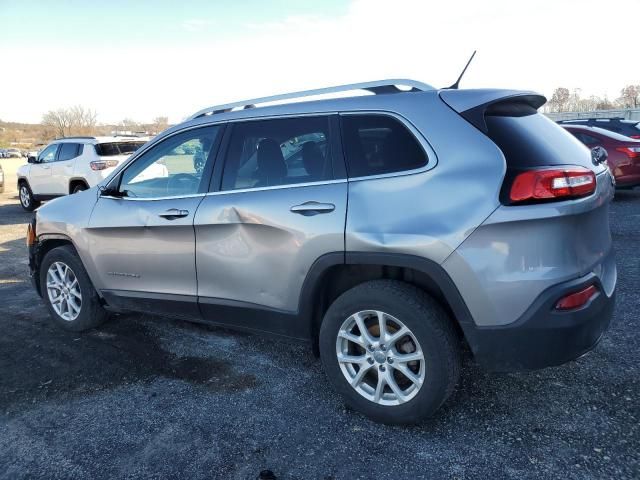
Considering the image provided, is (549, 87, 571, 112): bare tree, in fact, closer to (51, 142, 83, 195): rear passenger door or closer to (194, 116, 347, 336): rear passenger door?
(51, 142, 83, 195): rear passenger door

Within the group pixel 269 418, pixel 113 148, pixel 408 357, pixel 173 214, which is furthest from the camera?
pixel 113 148

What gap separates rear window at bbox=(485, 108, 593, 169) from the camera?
237cm

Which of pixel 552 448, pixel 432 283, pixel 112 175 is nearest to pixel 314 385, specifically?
pixel 432 283

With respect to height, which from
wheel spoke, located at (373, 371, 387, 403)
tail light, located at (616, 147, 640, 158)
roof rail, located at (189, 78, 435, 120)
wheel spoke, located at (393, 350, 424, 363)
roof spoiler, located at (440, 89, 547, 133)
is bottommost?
wheel spoke, located at (373, 371, 387, 403)

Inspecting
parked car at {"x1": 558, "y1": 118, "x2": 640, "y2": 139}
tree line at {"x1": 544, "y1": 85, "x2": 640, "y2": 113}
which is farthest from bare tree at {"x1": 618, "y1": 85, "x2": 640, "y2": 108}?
parked car at {"x1": 558, "y1": 118, "x2": 640, "y2": 139}

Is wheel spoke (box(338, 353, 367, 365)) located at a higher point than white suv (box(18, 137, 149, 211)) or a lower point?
lower

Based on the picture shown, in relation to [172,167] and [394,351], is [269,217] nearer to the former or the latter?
[394,351]

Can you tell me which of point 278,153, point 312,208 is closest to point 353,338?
point 312,208

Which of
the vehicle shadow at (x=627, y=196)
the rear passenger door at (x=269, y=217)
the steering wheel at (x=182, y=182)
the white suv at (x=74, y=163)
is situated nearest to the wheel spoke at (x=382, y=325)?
the rear passenger door at (x=269, y=217)

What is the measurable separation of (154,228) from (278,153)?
1.07 meters

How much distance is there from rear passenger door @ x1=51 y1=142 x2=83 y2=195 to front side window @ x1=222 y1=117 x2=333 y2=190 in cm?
918

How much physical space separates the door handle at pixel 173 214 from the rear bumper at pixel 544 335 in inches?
77.0

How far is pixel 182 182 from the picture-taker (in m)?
3.51

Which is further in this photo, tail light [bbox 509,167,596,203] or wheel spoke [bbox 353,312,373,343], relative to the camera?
wheel spoke [bbox 353,312,373,343]
